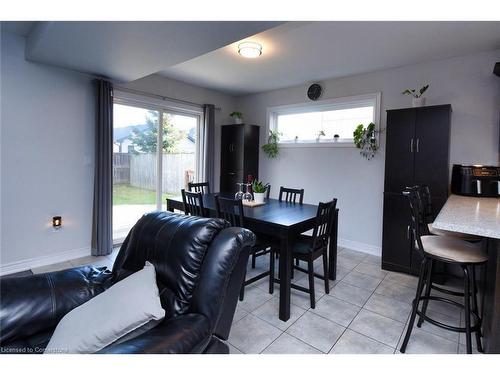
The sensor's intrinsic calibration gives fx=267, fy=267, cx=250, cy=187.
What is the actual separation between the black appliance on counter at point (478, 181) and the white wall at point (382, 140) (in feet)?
1.48

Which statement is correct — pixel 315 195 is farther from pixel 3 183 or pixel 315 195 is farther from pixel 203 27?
pixel 3 183

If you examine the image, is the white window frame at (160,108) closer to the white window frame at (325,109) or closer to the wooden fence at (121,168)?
the wooden fence at (121,168)

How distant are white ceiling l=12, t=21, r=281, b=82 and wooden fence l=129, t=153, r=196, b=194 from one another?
140 cm

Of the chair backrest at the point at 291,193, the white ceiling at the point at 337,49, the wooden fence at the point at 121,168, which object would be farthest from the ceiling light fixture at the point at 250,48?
the wooden fence at the point at 121,168

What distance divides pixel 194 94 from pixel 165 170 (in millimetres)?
1415

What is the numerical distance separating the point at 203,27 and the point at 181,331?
6.73ft

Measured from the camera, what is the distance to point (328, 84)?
4062mm

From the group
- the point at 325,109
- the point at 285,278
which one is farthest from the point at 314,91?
the point at 285,278

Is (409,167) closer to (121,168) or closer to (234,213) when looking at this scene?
(234,213)

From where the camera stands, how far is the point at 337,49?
2.96m

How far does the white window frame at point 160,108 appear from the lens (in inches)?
147

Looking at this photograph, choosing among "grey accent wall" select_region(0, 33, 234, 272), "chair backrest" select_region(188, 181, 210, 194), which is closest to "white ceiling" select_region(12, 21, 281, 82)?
"grey accent wall" select_region(0, 33, 234, 272)

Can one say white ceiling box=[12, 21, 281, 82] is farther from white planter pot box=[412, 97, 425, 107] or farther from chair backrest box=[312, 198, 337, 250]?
white planter pot box=[412, 97, 425, 107]
